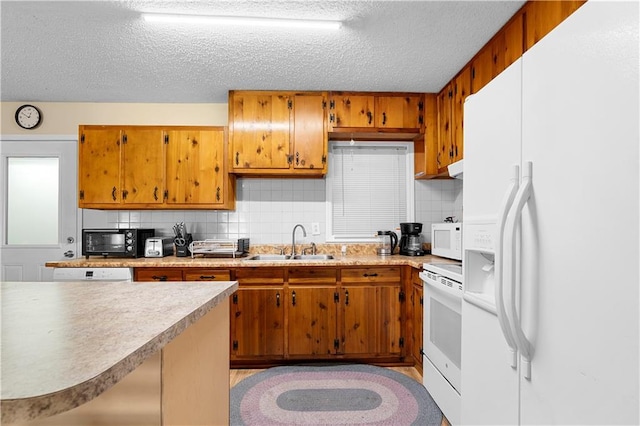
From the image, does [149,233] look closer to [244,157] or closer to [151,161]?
[151,161]

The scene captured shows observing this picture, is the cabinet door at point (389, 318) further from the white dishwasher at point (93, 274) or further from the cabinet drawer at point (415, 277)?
the white dishwasher at point (93, 274)

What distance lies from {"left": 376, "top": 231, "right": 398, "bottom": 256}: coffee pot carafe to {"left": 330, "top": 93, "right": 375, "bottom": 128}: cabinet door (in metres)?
1.04

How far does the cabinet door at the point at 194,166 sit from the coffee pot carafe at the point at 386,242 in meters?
1.58

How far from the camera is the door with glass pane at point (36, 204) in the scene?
3.23 m

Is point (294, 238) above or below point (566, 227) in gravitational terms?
below

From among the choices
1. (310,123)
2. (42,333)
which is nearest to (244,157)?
(310,123)

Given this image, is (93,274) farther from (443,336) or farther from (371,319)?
(443,336)

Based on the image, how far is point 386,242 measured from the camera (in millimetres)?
3293

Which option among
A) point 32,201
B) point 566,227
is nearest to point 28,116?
point 32,201

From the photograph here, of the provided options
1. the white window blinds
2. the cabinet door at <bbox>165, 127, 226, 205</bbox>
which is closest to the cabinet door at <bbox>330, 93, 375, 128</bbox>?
the white window blinds

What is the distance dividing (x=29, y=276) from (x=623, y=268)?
14.5 feet

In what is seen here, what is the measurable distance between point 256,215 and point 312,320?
1228 millimetres

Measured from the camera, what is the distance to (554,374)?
0.85 metres

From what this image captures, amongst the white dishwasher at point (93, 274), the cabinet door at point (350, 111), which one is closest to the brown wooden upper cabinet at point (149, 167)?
the white dishwasher at point (93, 274)
